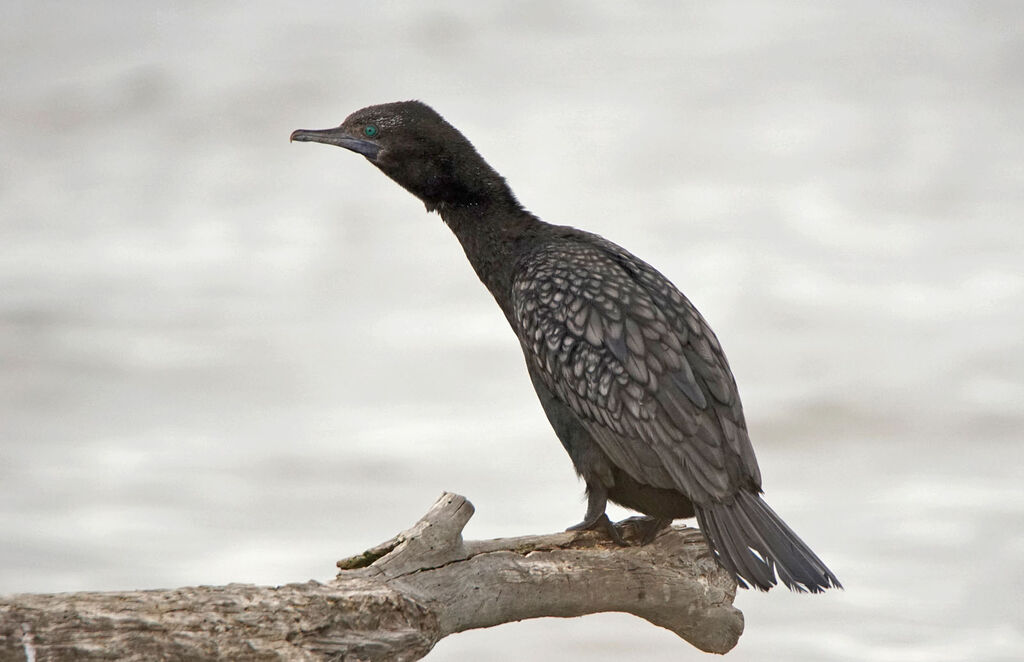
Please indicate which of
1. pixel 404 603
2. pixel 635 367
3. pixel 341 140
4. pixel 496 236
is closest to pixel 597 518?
pixel 635 367

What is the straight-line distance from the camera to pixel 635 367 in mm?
A: 3918

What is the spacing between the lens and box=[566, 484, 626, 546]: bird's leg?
407 centimetres

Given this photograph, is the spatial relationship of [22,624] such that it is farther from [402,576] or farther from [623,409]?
[623,409]

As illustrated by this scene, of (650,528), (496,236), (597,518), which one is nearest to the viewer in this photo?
(597,518)

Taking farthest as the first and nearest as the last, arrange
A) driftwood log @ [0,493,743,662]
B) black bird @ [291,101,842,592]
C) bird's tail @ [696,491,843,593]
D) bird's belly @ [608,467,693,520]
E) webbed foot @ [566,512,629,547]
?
webbed foot @ [566,512,629,547], bird's belly @ [608,467,693,520], black bird @ [291,101,842,592], bird's tail @ [696,491,843,593], driftwood log @ [0,493,743,662]

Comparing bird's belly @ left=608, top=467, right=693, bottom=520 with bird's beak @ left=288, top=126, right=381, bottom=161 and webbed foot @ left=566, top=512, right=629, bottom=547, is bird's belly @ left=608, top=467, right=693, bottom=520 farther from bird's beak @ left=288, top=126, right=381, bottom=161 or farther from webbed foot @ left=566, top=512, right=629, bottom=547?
bird's beak @ left=288, top=126, right=381, bottom=161

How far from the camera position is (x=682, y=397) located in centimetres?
390

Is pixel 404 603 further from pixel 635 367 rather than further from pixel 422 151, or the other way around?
pixel 422 151

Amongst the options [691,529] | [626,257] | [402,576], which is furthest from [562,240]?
[402,576]

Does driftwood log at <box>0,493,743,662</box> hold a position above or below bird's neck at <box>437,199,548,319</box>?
below

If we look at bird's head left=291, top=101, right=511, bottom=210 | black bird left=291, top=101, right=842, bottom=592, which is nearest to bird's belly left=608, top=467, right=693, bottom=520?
black bird left=291, top=101, right=842, bottom=592

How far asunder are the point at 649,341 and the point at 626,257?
48 centimetres

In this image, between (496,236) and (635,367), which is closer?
(635,367)

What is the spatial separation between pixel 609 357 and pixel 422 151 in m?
1.17
